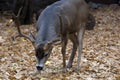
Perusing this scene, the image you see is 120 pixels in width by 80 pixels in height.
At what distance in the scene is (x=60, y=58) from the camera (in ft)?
29.3

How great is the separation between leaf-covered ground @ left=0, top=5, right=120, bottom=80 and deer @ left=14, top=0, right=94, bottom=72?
364 millimetres

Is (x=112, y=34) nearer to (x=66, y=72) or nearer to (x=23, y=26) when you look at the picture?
(x=23, y=26)

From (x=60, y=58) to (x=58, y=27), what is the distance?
207cm

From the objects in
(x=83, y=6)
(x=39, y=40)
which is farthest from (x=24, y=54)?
(x=39, y=40)

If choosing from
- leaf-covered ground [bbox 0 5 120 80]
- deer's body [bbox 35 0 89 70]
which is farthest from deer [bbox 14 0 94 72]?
leaf-covered ground [bbox 0 5 120 80]

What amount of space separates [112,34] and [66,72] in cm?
518

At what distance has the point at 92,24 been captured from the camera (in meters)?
12.9

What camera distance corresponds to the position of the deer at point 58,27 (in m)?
6.50

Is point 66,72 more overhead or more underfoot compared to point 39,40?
more underfoot

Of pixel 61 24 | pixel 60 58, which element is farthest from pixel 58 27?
pixel 60 58

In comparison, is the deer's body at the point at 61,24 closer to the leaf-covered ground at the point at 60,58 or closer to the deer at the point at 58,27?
the deer at the point at 58,27

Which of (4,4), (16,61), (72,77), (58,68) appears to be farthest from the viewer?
(4,4)

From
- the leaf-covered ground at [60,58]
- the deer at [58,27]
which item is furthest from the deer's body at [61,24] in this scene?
the leaf-covered ground at [60,58]

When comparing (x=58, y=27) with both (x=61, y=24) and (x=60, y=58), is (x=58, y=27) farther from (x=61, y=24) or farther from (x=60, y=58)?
(x=60, y=58)
